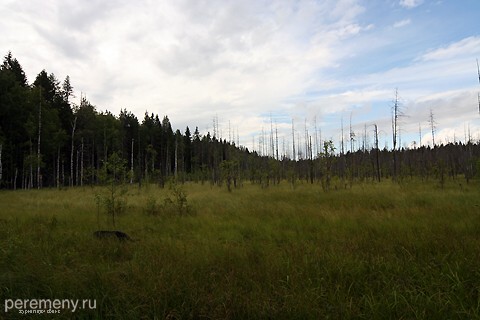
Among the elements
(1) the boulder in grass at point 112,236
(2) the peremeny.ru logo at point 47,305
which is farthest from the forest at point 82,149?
(2) the peremeny.ru logo at point 47,305

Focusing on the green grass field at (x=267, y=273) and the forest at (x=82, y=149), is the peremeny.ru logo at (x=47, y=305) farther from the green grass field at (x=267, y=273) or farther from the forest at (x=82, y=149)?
the forest at (x=82, y=149)

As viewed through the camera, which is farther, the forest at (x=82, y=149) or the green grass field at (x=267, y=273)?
the forest at (x=82, y=149)

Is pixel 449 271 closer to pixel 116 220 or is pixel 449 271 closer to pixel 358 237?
pixel 358 237

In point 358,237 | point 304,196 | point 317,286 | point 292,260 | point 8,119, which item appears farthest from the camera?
point 8,119

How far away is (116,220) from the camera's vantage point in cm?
1048

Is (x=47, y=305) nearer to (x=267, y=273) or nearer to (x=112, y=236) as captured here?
(x=267, y=273)

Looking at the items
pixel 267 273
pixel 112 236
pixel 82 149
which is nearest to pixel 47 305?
pixel 267 273

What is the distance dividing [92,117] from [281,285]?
43.2 meters

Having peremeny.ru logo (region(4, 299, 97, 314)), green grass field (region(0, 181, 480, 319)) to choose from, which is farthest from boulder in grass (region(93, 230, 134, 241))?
peremeny.ru logo (region(4, 299, 97, 314))

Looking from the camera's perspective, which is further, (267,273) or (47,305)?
(267,273)

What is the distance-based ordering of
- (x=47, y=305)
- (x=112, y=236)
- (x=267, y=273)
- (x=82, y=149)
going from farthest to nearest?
1. (x=82, y=149)
2. (x=112, y=236)
3. (x=267, y=273)
4. (x=47, y=305)

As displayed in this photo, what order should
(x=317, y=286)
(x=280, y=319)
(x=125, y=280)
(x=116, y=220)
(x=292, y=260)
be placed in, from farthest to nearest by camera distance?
(x=116, y=220)
(x=292, y=260)
(x=125, y=280)
(x=317, y=286)
(x=280, y=319)

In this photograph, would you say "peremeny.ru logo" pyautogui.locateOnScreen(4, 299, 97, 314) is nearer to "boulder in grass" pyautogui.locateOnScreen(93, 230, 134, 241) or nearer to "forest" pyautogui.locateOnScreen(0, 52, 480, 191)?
"boulder in grass" pyautogui.locateOnScreen(93, 230, 134, 241)

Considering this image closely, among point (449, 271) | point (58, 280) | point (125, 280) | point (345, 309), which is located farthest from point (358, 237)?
point (58, 280)
